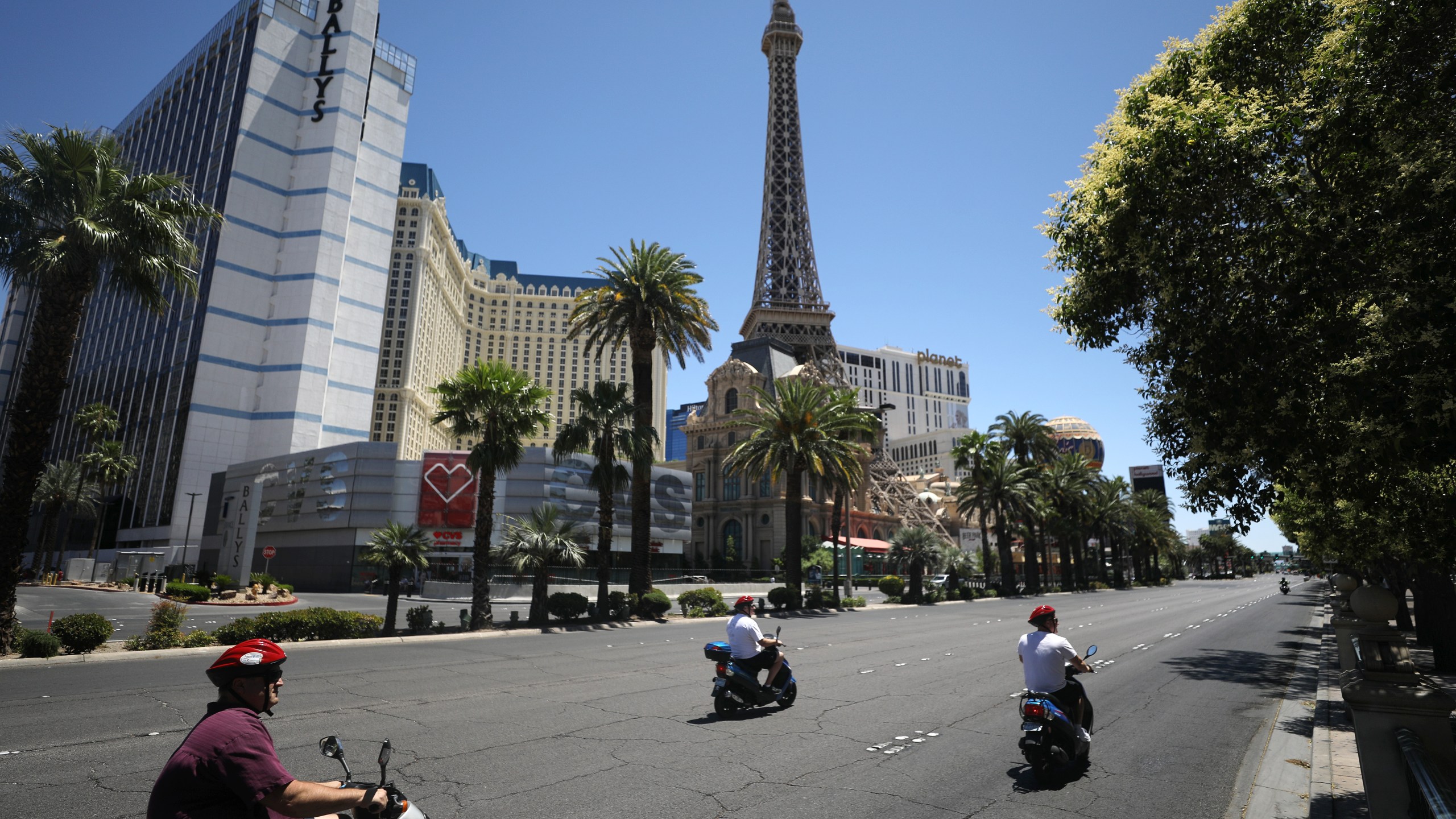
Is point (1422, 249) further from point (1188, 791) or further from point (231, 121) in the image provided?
point (231, 121)

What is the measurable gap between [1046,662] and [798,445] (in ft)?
96.1

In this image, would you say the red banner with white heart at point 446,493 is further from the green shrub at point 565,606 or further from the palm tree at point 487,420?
the palm tree at point 487,420

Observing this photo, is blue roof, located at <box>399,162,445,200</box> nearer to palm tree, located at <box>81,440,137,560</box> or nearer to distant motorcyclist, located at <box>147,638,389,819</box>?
palm tree, located at <box>81,440,137,560</box>

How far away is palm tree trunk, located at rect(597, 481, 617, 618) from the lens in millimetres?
27605

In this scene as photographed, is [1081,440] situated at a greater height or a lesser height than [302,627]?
greater

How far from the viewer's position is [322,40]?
253 ft

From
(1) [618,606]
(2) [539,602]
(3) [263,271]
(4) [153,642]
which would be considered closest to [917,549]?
(1) [618,606]

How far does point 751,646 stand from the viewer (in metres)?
10.2

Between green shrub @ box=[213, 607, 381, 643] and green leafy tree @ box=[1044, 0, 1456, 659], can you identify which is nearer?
green leafy tree @ box=[1044, 0, 1456, 659]

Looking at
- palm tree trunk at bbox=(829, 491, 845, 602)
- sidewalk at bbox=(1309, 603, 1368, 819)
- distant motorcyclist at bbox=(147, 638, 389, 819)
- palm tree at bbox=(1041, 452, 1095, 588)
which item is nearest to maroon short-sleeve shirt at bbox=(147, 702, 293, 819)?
distant motorcyclist at bbox=(147, 638, 389, 819)

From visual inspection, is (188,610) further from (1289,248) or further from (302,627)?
(1289,248)

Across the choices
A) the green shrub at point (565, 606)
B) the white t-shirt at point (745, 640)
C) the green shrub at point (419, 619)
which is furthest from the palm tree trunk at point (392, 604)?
the white t-shirt at point (745, 640)

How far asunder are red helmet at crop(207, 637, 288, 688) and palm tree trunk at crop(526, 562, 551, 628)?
2291 cm

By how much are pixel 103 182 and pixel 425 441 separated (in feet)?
392
